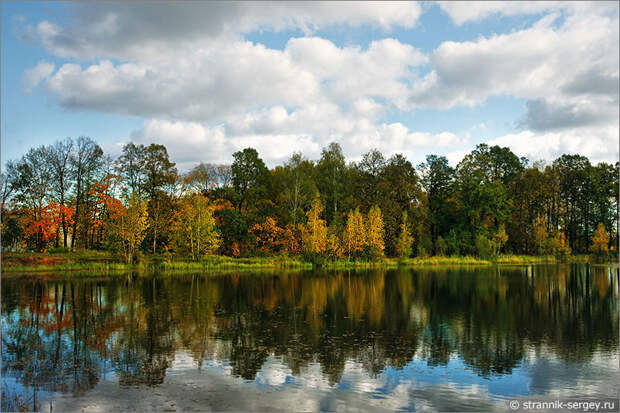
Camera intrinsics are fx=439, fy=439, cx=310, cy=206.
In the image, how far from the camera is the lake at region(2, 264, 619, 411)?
10398mm

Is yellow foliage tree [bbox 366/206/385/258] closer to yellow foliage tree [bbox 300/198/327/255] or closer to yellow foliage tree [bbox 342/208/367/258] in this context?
yellow foliage tree [bbox 342/208/367/258]

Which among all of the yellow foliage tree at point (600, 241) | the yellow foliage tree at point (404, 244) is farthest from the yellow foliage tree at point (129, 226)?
the yellow foliage tree at point (600, 241)

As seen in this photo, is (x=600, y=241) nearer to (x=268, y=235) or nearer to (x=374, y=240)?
(x=374, y=240)

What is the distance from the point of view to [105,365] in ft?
41.5

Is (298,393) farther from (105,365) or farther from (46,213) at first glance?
(46,213)

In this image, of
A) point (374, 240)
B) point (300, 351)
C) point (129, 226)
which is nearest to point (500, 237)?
point (374, 240)

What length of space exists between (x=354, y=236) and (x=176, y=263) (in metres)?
24.2

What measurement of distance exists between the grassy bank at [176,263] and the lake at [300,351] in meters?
17.0

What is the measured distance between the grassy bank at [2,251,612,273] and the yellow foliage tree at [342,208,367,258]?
1813mm

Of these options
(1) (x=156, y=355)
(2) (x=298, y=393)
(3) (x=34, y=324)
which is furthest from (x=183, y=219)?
(2) (x=298, y=393)

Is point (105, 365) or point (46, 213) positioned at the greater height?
point (46, 213)

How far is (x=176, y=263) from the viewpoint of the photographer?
47531 millimetres

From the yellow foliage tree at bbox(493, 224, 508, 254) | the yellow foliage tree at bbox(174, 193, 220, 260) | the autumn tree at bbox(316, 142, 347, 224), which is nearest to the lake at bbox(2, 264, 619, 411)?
the yellow foliage tree at bbox(174, 193, 220, 260)

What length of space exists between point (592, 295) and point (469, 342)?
18146 millimetres
